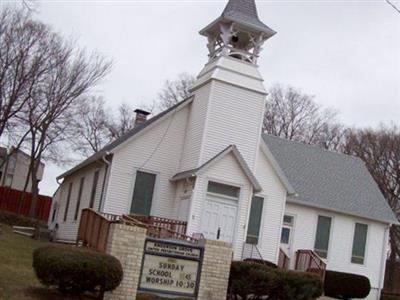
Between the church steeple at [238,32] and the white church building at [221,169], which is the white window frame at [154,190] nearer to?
the white church building at [221,169]

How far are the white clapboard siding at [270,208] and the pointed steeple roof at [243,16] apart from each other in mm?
4899

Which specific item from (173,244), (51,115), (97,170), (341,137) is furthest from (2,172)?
(173,244)

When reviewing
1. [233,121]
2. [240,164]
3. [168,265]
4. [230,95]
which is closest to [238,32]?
[230,95]

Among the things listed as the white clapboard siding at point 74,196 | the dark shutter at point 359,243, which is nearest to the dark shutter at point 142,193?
the white clapboard siding at point 74,196

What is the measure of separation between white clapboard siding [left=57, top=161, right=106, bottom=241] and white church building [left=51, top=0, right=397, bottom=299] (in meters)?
0.10

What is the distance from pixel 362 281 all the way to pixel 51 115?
19.4 metres

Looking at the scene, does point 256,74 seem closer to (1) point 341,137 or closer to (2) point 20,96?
→ (2) point 20,96

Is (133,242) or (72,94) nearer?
(133,242)

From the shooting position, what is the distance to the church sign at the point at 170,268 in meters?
14.2

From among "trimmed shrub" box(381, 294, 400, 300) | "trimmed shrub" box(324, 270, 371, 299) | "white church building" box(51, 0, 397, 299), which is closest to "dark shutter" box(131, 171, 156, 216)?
"white church building" box(51, 0, 397, 299)

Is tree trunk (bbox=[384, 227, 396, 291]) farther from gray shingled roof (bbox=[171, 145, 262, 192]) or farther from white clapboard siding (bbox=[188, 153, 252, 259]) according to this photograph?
gray shingled roof (bbox=[171, 145, 262, 192])

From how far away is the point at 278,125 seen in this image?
5319cm

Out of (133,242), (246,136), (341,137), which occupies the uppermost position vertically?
(341,137)

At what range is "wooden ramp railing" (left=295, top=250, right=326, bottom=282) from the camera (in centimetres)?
2566
